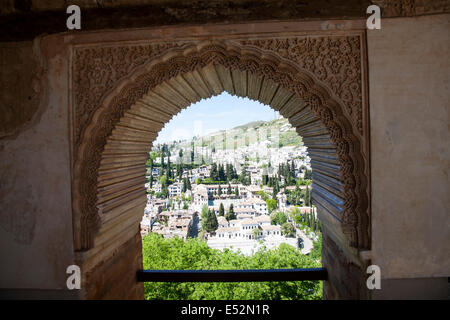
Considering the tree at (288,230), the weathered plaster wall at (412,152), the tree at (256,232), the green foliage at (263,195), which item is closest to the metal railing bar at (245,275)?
the weathered plaster wall at (412,152)

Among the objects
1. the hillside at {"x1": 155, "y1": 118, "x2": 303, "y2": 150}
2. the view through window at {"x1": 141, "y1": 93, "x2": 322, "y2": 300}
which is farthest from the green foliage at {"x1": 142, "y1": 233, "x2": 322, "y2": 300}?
the hillside at {"x1": 155, "y1": 118, "x2": 303, "y2": 150}

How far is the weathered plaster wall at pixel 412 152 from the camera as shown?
2.22 meters

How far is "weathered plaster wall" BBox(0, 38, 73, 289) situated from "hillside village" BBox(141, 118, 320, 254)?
59.5ft

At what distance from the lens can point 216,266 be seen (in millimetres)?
10477

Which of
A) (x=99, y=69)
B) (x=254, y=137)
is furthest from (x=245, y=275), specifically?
(x=254, y=137)

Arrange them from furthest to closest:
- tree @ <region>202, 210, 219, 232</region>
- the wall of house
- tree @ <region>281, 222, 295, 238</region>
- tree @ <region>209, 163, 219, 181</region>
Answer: tree @ <region>209, 163, 219, 181</region>, tree @ <region>202, 210, 219, 232</region>, tree @ <region>281, 222, 295, 238</region>, the wall of house

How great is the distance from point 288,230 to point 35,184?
24263 millimetres

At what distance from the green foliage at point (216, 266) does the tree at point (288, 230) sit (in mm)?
13014

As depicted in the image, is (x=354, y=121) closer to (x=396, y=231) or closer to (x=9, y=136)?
(x=396, y=231)

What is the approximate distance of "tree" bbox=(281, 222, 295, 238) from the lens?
23547mm

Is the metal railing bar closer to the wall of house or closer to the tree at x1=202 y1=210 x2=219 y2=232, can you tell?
the wall of house

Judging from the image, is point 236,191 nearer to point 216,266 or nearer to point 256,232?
point 256,232

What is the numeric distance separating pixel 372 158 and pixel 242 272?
222cm
